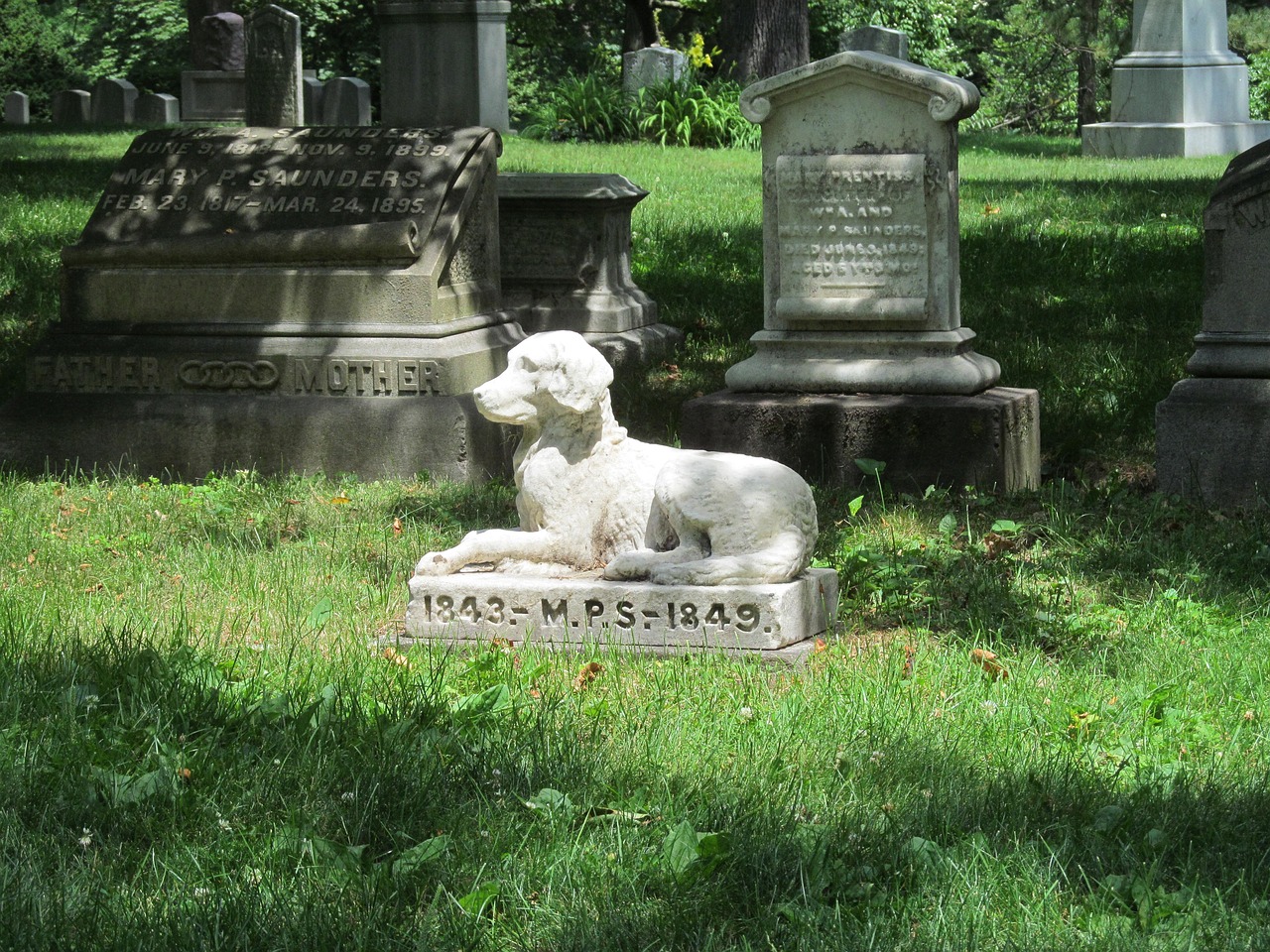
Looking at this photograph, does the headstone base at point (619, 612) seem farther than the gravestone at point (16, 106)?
No

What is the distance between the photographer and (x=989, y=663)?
503 cm

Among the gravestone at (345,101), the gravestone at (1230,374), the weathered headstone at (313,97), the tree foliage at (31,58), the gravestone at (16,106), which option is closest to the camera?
the gravestone at (1230,374)

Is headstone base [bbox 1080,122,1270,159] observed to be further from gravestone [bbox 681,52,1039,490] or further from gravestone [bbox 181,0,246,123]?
gravestone [bbox 681,52,1039,490]

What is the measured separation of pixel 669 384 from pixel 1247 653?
5019 mm

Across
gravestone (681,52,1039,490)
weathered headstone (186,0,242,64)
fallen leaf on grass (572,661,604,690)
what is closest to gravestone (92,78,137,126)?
weathered headstone (186,0,242,64)

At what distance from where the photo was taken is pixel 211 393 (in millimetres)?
8383

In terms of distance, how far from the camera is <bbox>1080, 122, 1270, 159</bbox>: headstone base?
19953 millimetres

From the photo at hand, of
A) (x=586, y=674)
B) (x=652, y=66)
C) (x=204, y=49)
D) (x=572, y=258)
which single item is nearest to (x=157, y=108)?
(x=204, y=49)

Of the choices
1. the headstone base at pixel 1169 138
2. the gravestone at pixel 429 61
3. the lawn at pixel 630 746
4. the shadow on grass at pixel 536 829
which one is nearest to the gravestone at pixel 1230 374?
the lawn at pixel 630 746

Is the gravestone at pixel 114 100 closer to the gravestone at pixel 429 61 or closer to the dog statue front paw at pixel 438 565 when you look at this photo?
the gravestone at pixel 429 61

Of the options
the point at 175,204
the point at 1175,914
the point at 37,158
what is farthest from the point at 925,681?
the point at 37,158

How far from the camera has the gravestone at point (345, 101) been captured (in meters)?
25.9

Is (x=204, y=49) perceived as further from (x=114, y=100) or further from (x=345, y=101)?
(x=114, y=100)

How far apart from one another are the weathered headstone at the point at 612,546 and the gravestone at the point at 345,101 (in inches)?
838
